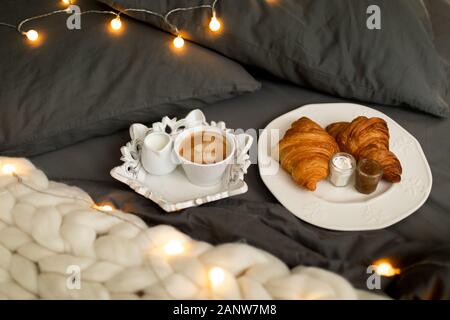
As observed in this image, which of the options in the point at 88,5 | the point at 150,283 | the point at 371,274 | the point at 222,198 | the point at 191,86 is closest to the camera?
the point at 150,283

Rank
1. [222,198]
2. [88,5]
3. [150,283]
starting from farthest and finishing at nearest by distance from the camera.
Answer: [88,5] → [222,198] → [150,283]

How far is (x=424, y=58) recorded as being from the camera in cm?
110

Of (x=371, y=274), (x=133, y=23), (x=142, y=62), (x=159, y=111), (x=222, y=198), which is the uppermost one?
(x=133, y=23)

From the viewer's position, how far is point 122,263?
2.34ft

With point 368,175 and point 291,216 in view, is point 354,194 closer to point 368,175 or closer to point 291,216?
point 368,175

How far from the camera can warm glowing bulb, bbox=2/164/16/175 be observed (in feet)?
2.83

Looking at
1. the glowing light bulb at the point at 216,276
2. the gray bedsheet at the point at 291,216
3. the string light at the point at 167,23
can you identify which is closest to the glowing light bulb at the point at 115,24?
the string light at the point at 167,23

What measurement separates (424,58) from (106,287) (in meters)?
0.84

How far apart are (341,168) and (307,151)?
0.24ft

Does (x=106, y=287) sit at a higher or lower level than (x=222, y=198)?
lower

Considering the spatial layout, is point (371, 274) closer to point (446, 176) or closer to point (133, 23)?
point (446, 176)

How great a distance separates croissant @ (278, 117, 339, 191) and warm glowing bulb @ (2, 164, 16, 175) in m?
0.51

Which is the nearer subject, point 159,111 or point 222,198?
point 222,198

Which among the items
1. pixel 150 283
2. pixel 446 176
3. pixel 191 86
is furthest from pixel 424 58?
pixel 150 283
